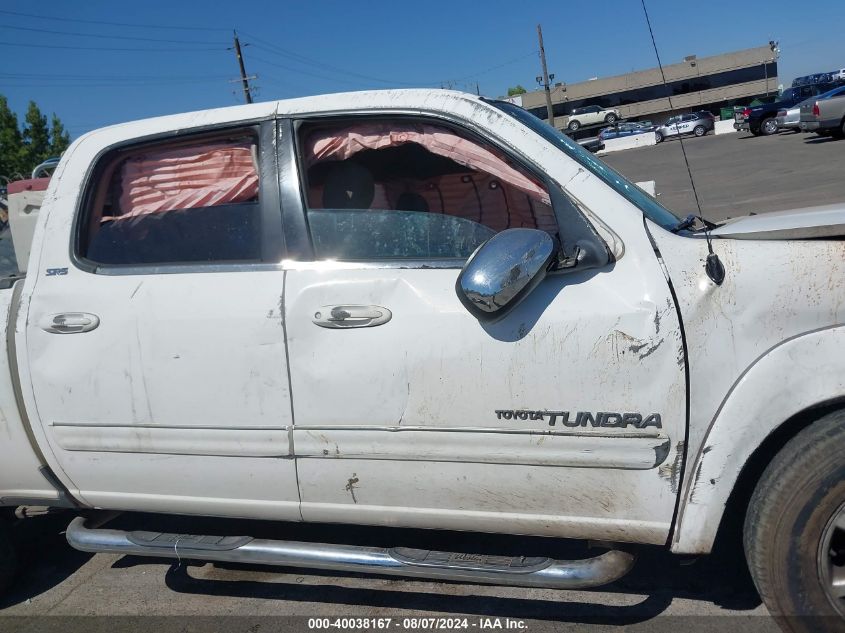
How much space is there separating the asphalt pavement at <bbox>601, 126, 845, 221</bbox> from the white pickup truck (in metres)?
4.12

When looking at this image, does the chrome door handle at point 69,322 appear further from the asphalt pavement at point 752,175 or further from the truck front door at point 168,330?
the asphalt pavement at point 752,175

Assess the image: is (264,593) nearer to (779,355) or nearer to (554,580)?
(554,580)

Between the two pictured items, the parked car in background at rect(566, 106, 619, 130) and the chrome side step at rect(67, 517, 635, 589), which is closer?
the chrome side step at rect(67, 517, 635, 589)

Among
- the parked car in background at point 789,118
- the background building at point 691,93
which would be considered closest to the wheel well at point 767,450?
the parked car in background at point 789,118

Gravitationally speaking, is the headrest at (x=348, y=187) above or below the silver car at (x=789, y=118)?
below

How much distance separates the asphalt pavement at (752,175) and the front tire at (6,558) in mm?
5216

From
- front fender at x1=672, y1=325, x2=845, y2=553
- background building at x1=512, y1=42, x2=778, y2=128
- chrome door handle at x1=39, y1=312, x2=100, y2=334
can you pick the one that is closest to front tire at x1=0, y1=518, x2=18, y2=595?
chrome door handle at x1=39, y1=312, x2=100, y2=334

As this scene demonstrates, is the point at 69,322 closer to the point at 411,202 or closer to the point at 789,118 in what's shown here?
the point at 411,202

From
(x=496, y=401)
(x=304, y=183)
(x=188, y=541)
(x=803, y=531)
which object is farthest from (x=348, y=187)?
(x=803, y=531)

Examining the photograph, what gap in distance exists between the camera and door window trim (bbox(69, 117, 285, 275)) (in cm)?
258

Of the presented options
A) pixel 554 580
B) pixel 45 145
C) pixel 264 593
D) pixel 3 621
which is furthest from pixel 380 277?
pixel 45 145

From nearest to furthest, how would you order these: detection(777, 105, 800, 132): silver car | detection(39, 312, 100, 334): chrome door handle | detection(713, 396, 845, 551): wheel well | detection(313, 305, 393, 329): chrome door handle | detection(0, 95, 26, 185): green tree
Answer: detection(713, 396, 845, 551): wheel well < detection(313, 305, 393, 329): chrome door handle < detection(39, 312, 100, 334): chrome door handle < detection(777, 105, 800, 132): silver car < detection(0, 95, 26, 185): green tree

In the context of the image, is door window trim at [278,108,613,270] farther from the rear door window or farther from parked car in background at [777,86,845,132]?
parked car in background at [777,86,845,132]

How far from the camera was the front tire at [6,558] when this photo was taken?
3215mm
